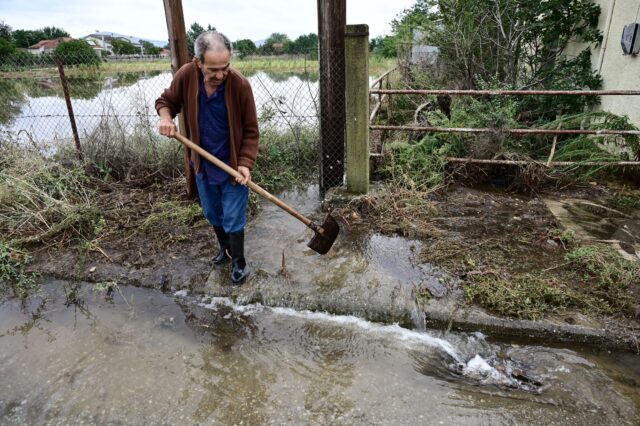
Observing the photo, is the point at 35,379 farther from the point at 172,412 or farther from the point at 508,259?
the point at 508,259

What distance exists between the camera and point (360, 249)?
13.0ft

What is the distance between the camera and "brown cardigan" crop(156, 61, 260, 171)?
2982 millimetres

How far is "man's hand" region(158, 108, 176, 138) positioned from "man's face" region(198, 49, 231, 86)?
0.44 metres

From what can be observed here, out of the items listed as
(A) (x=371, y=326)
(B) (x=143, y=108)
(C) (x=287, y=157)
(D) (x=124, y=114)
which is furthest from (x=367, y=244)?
(D) (x=124, y=114)

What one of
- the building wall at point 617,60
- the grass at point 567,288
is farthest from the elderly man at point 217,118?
the building wall at point 617,60

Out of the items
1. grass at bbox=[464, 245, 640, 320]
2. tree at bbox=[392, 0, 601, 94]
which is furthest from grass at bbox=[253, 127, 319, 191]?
tree at bbox=[392, 0, 601, 94]

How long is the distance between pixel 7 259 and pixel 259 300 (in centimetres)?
253

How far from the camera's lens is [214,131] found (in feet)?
10.2

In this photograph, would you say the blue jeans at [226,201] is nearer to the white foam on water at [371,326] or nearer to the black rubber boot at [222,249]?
the black rubber boot at [222,249]

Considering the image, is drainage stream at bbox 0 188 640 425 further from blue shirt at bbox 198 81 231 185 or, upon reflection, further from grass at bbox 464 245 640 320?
blue shirt at bbox 198 81 231 185

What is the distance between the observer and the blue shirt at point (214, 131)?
3004mm

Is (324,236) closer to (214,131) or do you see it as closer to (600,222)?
(214,131)

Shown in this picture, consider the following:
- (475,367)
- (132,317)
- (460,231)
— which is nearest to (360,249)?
(460,231)

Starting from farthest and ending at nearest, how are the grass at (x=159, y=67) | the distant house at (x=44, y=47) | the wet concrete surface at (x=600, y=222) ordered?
1. the distant house at (x=44, y=47)
2. the grass at (x=159, y=67)
3. the wet concrete surface at (x=600, y=222)
